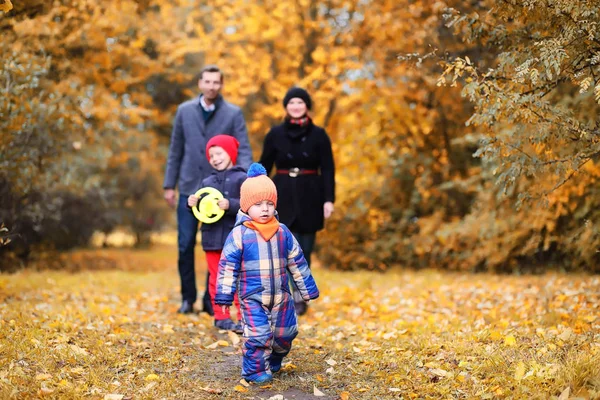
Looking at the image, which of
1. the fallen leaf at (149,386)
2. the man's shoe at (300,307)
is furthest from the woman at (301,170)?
the fallen leaf at (149,386)

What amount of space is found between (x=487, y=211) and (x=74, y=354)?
753 cm

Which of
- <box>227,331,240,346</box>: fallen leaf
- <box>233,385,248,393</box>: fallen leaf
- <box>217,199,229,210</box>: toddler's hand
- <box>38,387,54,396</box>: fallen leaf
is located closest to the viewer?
<box>38,387,54,396</box>: fallen leaf

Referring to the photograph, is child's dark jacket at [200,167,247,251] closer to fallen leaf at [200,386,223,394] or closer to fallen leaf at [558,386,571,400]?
fallen leaf at [200,386,223,394]

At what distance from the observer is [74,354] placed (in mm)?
4531

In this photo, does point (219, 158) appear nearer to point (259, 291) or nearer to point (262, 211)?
point (262, 211)

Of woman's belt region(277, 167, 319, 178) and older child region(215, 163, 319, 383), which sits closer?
older child region(215, 163, 319, 383)

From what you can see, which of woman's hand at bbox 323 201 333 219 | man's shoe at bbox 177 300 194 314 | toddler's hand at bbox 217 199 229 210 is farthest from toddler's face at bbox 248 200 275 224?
man's shoe at bbox 177 300 194 314

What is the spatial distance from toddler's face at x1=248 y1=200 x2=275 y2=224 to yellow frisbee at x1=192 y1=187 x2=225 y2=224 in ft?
4.74

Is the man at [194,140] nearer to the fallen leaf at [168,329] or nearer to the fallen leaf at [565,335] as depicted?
the fallen leaf at [168,329]

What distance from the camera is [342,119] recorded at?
42.5ft

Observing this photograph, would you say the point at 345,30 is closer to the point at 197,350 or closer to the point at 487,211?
the point at 487,211

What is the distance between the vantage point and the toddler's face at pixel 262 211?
434 centimetres

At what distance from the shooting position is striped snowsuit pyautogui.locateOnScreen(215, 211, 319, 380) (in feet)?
14.0

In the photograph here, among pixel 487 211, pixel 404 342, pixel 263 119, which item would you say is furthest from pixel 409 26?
pixel 404 342
